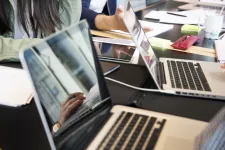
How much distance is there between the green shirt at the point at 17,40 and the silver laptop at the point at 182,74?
0.90 feet

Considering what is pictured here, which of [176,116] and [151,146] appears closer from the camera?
[151,146]

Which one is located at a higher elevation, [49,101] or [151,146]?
[49,101]

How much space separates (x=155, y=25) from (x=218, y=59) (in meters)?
0.49

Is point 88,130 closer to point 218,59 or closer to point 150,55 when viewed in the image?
point 150,55

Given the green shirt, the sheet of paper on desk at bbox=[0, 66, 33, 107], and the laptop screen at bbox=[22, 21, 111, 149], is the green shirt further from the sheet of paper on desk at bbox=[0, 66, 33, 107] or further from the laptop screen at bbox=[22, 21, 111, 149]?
the laptop screen at bbox=[22, 21, 111, 149]

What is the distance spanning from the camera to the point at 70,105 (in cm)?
53

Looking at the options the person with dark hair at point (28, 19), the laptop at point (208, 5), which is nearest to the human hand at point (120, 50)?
Answer: the person with dark hair at point (28, 19)

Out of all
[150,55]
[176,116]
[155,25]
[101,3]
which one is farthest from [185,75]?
[101,3]

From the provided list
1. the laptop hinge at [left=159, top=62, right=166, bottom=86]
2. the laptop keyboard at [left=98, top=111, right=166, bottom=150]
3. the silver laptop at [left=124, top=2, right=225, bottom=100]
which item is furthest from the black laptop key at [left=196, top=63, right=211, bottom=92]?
the laptop keyboard at [left=98, top=111, right=166, bottom=150]

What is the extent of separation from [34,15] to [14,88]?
456mm

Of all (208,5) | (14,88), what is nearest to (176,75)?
(14,88)

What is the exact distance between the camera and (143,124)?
583mm

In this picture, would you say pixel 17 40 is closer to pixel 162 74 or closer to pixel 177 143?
pixel 162 74

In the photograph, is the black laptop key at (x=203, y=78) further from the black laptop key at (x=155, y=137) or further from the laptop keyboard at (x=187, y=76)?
the black laptop key at (x=155, y=137)
